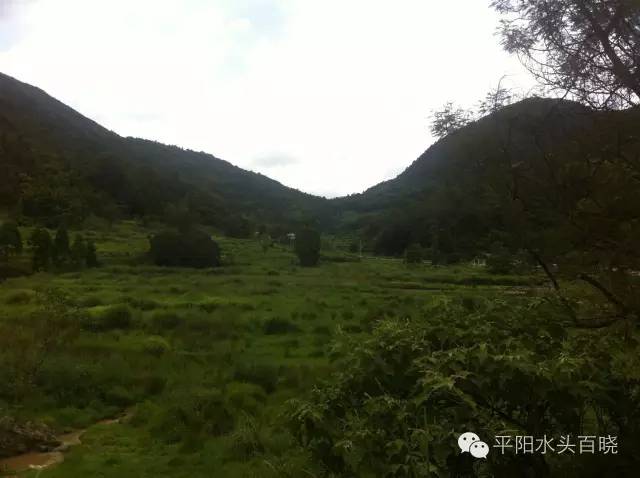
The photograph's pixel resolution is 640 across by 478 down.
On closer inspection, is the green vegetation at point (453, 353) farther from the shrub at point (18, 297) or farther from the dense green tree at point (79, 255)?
the dense green tree at point (79, 255)

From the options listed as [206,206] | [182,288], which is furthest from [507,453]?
[206,206]

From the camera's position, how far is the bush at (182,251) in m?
46.4

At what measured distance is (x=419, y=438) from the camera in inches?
138

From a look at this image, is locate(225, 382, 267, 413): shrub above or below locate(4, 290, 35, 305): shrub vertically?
below

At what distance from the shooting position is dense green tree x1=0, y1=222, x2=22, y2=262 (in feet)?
119

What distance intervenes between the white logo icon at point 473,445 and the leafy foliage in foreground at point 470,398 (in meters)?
0.04

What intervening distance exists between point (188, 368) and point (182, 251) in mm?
35085

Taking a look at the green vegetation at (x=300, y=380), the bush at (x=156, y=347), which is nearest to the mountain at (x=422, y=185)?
the green vegetation at (x=300, y=380)

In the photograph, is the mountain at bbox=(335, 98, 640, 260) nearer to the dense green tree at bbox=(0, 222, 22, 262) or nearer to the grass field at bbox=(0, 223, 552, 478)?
the grass field at bbox=(0, 223, 552, 478)

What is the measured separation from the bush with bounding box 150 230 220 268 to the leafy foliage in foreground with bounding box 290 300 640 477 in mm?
42995

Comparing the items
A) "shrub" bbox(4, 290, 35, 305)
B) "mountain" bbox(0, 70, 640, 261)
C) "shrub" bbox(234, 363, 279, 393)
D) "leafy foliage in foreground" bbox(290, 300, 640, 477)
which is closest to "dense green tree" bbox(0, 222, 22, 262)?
"shrub" bbox(4, 290, 35, 305)

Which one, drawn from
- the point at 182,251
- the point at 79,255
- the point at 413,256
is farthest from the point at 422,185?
the point at 413,256

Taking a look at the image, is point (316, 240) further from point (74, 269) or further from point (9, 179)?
point (9, 179)

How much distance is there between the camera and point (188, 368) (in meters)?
13.2
